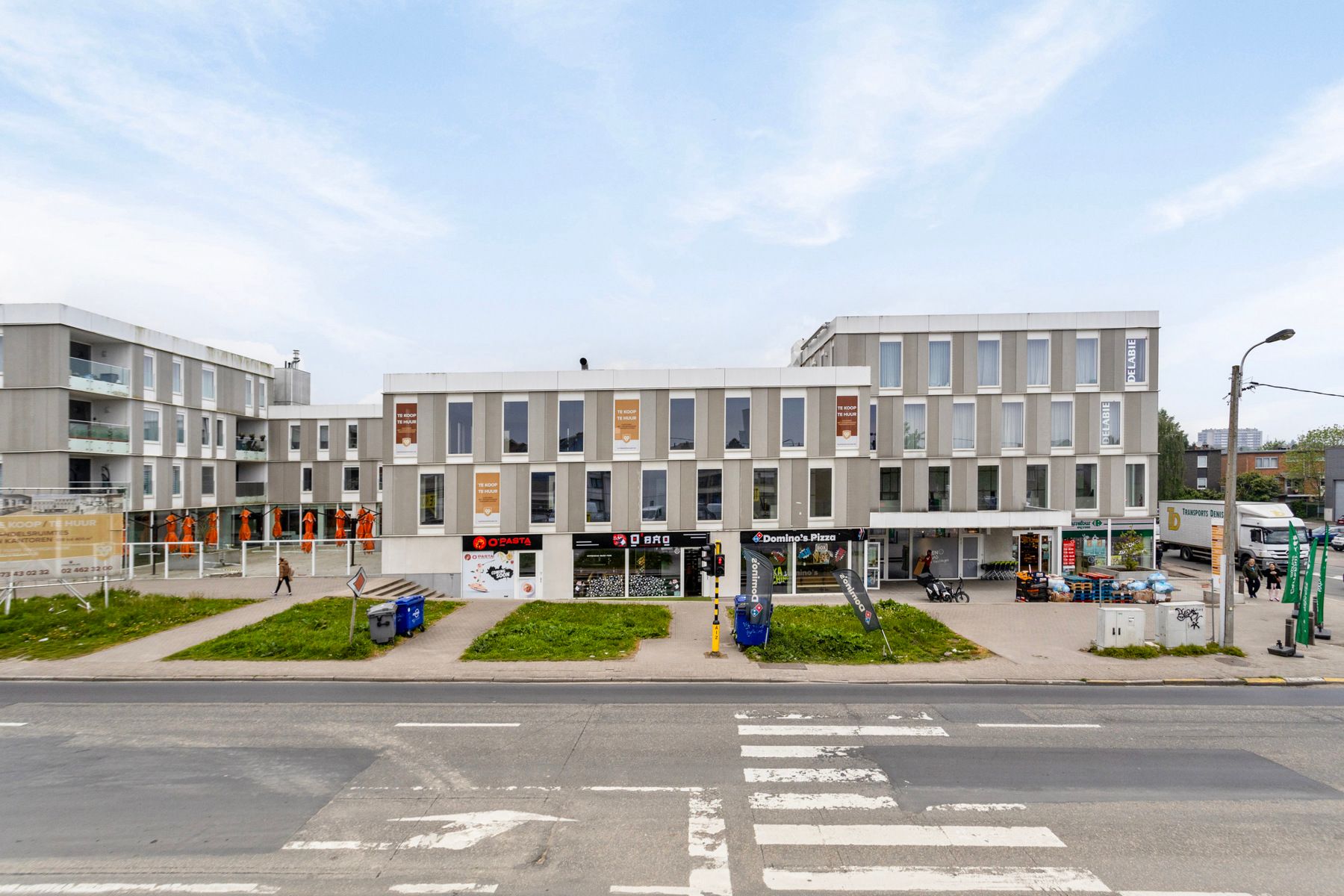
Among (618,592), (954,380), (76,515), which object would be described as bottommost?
(618,592)

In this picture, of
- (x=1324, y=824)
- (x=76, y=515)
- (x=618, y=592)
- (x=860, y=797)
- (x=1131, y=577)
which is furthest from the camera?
(x=1131, y=577)

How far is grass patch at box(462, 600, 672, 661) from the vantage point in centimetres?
1655

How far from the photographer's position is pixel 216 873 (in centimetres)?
694

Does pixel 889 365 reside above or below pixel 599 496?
above

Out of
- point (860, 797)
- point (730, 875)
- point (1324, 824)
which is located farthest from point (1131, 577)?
point (730, 875)

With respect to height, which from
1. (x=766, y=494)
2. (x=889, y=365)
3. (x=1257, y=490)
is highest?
(x=889, y=365)

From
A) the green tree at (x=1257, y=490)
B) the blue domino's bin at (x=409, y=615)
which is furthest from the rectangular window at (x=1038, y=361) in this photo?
the green tree at (x=1257, y=490)

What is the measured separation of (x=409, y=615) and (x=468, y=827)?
38.1ft

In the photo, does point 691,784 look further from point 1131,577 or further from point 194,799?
point 1131,577

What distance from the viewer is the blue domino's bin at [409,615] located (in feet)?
59.3

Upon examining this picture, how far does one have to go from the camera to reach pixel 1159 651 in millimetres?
16594

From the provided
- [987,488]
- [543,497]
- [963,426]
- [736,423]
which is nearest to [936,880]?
[736,423]

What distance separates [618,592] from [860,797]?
63.0 ft

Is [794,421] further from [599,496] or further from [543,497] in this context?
[543,497]
